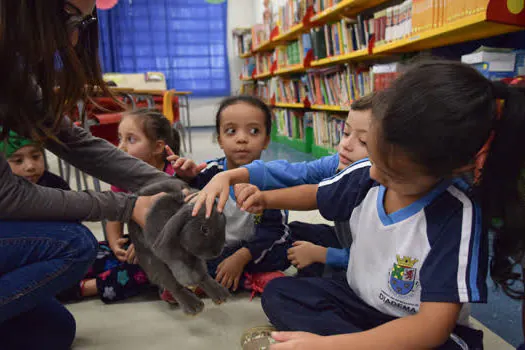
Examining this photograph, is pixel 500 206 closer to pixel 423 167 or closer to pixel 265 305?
pixel 423 167

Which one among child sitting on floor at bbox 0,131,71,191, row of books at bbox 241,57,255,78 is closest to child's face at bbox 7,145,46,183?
child sitting on floor at bbox 0,131,71,191

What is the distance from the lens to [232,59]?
6.42 metres

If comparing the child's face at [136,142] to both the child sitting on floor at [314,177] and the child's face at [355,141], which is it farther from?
A: the child's face at [355,141]

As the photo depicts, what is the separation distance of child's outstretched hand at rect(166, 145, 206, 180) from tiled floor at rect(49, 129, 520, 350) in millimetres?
384

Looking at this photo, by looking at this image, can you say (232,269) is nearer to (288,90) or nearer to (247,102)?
(247,102)

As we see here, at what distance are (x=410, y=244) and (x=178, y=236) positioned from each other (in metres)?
0.45

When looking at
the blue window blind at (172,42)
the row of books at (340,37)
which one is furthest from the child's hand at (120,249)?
the blue window blind at (172,42)

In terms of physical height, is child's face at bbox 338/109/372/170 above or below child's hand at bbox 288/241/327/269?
above

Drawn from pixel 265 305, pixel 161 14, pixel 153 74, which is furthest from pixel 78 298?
pixel 161 14

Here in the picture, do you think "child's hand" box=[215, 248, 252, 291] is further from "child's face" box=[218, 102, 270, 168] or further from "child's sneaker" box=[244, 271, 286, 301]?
"child's face" box=[218, 102, 270, 168]

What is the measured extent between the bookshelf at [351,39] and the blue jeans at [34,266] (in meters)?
1.22

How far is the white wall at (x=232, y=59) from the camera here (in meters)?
6.30

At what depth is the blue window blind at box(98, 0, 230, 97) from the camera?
5.82 m

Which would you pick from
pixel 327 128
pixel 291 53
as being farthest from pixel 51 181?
pixel 291 53
